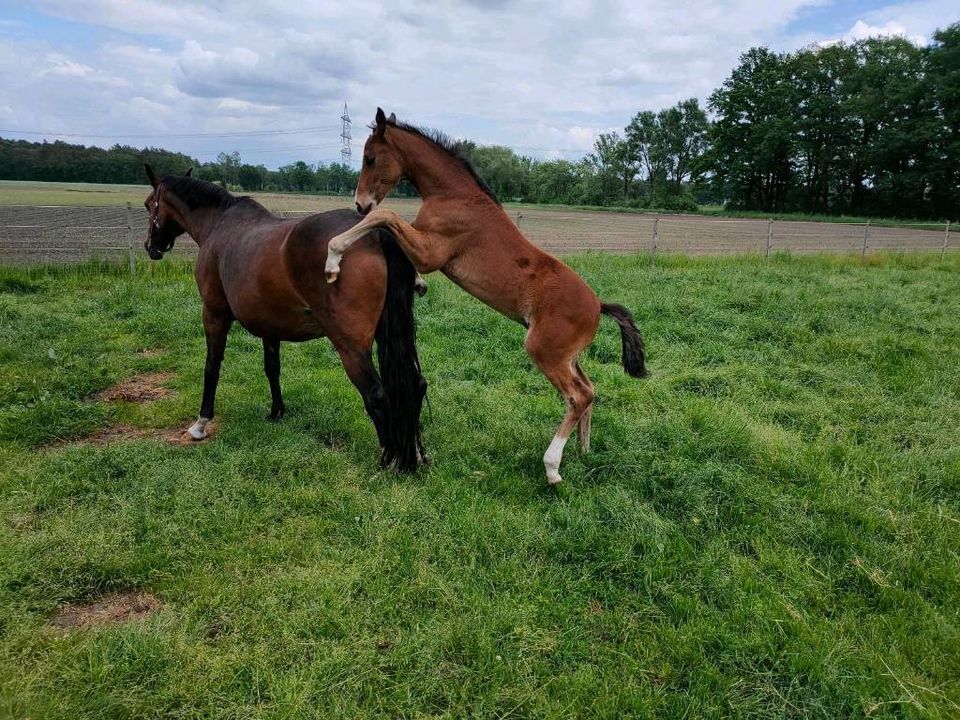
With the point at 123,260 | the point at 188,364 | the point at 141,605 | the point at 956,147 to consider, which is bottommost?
the point at 141,605

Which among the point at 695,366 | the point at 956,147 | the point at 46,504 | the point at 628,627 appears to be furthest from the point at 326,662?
the point at 956,147

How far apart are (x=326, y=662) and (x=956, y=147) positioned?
52721 millimetres

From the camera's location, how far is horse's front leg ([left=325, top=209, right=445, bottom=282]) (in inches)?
142

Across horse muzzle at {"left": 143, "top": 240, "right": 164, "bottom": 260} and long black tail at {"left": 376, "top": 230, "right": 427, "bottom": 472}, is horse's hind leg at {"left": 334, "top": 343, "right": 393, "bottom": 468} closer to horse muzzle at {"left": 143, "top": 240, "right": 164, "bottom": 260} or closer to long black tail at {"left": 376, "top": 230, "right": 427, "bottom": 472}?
long black tail at {"left": 376, "top": 230, "right": 427, "bottom": 472}

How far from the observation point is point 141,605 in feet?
9.32

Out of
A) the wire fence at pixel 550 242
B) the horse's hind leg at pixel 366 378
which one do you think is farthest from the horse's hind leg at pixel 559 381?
the wire fence at pixel 550 242

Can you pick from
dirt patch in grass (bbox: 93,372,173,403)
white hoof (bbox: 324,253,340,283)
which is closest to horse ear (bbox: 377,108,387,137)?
white hoof (bbox: 324,253,340,283)

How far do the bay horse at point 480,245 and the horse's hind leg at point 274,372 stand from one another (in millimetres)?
1628

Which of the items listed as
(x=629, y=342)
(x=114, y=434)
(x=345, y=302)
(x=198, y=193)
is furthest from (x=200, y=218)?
(x=629, y=342)

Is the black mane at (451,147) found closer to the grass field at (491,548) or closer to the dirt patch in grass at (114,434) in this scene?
the grass field at (491,548)

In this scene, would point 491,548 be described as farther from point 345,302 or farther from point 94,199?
point 94,199

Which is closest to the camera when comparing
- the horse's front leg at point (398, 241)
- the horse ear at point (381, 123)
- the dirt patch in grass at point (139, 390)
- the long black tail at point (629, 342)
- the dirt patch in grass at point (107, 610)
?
the dirt patch in grass at point (107, 610)

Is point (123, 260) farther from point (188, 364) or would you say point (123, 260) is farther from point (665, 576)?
point (665, 576)

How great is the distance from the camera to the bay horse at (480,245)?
3.91 metres
